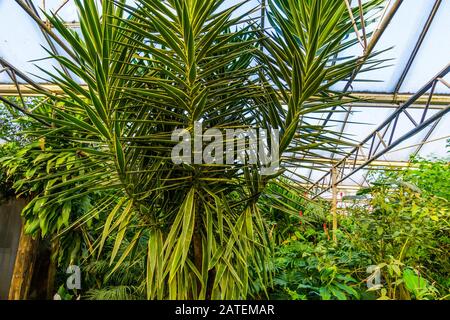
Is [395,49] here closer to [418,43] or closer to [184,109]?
[418,43]

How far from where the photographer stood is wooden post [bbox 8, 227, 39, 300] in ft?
7.41

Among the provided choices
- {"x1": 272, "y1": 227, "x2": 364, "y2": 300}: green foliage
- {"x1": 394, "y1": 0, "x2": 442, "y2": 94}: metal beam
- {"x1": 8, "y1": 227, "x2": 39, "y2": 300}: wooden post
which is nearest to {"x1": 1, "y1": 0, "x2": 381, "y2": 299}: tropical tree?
{"x1": 272, "y1": 227, "x2": 364, "y2": 300}: green foliage

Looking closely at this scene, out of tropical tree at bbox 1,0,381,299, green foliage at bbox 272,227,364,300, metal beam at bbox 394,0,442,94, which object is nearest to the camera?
tropical tree at bbox 1,0,381,299

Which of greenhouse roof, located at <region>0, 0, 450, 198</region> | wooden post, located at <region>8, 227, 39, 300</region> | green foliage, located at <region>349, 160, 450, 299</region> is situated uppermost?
greenhouse roof, located at <region>0, 0, 450, 198</region>

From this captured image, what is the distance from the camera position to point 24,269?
7.53 ft

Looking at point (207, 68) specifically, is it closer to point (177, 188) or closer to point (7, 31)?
point (177, 188)

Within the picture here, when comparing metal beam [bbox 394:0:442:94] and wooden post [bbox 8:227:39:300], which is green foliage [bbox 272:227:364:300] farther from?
metal beam [bbox 394:0:442:94]

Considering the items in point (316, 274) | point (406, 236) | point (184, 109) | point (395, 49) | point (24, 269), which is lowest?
point (24, 269)

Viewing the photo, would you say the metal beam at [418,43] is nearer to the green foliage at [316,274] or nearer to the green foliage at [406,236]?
the green foliage at [406,236]

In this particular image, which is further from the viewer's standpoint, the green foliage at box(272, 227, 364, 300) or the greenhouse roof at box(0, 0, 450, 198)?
the greenhouse roof at box(0, 0, 450, 198)

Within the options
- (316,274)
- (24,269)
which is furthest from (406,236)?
(24,269)

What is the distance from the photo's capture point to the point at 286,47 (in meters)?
0.83
